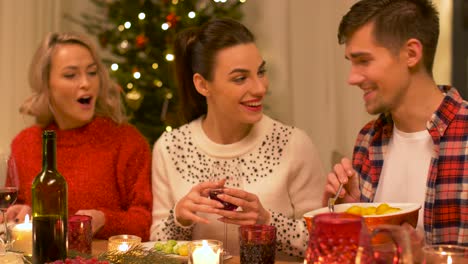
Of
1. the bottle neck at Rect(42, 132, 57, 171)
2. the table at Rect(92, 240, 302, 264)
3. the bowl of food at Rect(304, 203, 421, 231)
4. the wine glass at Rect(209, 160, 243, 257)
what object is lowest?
the table at Rect(92, 240, 302, 264)

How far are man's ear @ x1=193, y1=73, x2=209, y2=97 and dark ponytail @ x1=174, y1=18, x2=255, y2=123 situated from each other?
0.06 ft

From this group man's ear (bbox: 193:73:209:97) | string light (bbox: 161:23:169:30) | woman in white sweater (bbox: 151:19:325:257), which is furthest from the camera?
string light (bbox: 161:23:169:30)

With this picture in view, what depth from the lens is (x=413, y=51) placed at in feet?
7.81

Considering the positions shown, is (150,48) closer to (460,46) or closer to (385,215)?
(460,46)

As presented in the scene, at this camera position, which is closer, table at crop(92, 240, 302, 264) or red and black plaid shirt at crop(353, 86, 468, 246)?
table at crop(92, 240, 302, 264)

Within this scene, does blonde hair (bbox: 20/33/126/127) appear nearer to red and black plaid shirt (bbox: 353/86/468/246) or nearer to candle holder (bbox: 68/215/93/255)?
candle holder (bbox: 68/215/93/255)

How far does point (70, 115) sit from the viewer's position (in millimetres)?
2889

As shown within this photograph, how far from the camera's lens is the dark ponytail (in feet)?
8.76

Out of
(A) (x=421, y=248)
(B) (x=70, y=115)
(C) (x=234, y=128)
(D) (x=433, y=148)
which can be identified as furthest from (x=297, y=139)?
(A) (x=421, y=248)

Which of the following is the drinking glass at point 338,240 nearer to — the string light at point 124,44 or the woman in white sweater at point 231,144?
the woman in white sweater at point 231,144

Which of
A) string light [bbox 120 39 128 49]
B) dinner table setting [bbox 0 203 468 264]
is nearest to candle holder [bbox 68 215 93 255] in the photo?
dinner table setting [bbox 0 203 468 264]

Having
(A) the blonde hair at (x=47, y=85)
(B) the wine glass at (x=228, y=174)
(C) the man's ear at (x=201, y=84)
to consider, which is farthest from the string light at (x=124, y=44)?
(B) the wine glass at (x=228, y=174)

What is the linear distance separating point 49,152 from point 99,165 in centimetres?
135

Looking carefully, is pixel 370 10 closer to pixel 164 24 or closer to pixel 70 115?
pixel 70 115
